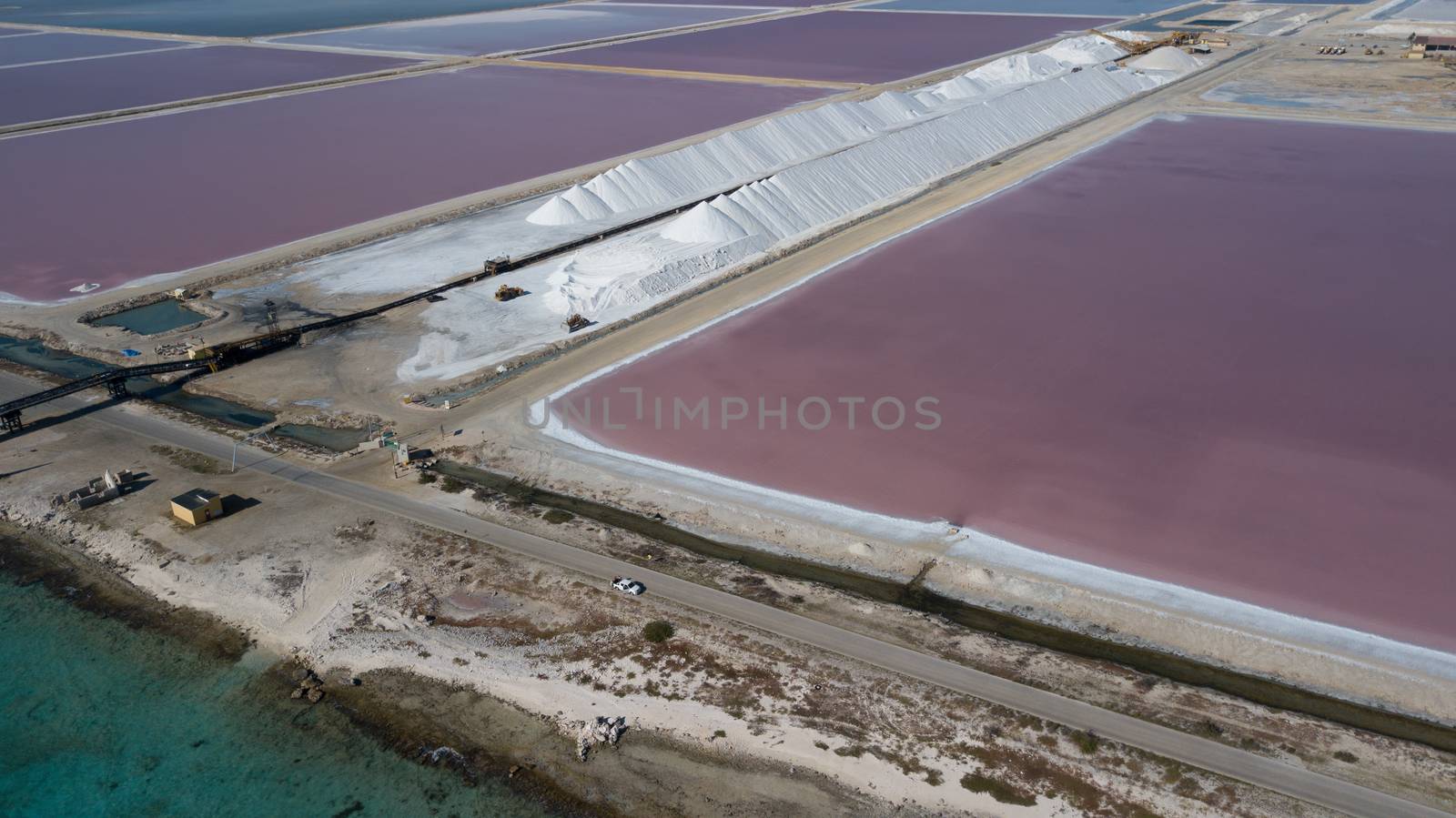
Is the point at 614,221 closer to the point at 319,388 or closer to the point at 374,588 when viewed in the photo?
the point at 319,388

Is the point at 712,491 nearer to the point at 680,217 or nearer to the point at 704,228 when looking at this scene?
the point at 704,228

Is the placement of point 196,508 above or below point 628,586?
above

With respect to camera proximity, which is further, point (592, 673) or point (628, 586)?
point (628, 586)

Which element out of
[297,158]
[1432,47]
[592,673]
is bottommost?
[592,673]

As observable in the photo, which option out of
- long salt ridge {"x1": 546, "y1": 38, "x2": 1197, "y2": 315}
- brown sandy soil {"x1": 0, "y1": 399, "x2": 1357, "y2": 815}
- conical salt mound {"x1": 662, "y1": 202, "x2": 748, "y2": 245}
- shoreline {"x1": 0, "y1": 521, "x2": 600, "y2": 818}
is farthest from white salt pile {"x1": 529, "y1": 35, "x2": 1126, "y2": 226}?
shoreline {"x1": 0, "y1": 521, "x2": 600, "y2": 818}

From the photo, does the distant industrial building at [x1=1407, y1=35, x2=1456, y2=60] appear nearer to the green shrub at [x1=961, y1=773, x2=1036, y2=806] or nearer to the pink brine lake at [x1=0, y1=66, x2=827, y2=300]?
the pink brine lake at [x1=0, y1=66, x2=827, y2=300]

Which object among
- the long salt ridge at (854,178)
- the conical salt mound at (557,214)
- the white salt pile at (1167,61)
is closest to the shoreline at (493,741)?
the long salt ridge at (854,178)

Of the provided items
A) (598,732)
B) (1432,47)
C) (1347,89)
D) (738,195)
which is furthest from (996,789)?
(1432,47)
